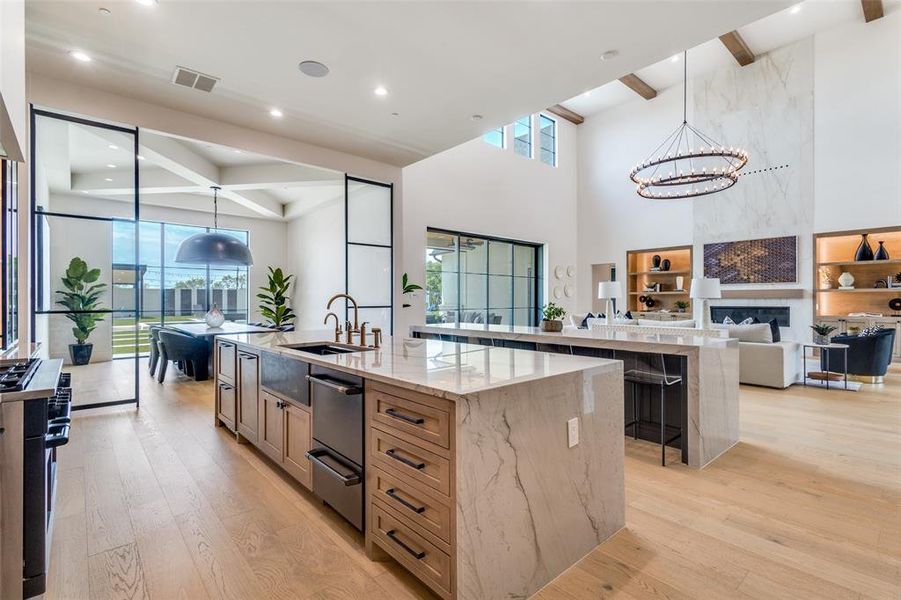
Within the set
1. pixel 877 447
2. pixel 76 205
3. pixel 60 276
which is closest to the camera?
pixel 877 447

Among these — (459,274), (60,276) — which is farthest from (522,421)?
(459,274)

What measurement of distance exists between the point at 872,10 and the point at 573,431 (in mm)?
9884

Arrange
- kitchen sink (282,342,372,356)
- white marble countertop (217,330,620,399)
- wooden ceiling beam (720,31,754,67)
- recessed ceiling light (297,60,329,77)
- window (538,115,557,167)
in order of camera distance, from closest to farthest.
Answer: white marble countertop (217,330,620,399)
kitchen sink (282,342,372,356)
recessed ceiling light (297,60,329,77)
wooden ceiling beam (720,31,754,67)
window (538,115,557,167)

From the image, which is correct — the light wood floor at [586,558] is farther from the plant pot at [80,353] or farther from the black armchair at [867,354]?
the black armchair at [867,354]

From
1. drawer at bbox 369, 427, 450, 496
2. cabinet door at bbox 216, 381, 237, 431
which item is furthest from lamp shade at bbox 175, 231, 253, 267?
drawer at bbox 369, 427, 450, 496

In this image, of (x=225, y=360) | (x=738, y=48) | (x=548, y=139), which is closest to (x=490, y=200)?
(x=548, y=139)

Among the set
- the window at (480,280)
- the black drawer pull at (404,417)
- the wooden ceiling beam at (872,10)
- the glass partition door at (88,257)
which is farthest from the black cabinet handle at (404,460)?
the wooden ceiling beam at (872,10)

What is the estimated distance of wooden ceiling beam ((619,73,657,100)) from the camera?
364 inches

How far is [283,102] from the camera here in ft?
14.2

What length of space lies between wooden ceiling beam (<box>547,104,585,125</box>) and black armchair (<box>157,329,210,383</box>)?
9116 mm

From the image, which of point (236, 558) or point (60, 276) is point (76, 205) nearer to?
point (60, 276)

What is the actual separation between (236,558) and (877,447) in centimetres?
451

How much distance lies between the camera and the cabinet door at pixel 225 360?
138 inches

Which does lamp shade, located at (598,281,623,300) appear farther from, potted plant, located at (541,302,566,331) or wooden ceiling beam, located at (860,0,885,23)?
wooden ceiling beam, located at (860,0,885,23)
